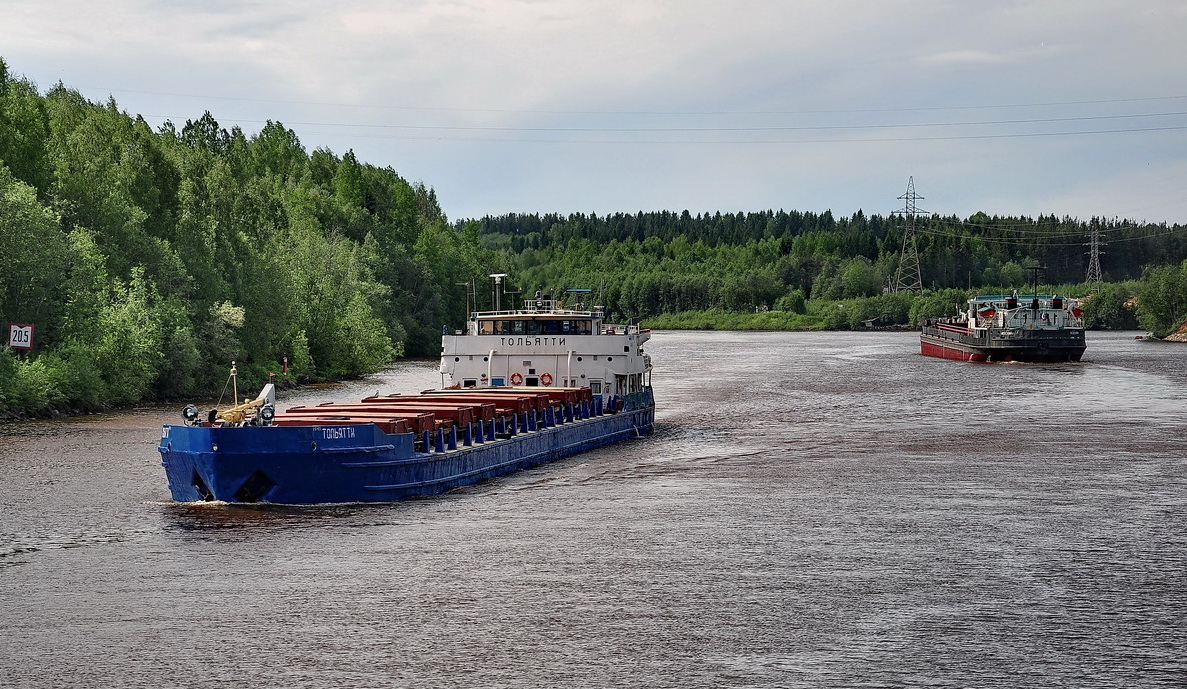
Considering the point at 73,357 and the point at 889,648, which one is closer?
the point at 889,648

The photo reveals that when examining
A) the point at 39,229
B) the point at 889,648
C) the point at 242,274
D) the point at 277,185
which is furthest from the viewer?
the point at 277,185

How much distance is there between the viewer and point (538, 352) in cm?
5088

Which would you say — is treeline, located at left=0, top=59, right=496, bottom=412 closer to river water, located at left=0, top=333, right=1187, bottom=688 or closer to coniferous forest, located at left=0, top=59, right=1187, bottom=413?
coniferous forest, located at left=0, top=59, right=1187, bottom=413

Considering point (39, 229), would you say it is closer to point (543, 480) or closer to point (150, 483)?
point (150, 483)

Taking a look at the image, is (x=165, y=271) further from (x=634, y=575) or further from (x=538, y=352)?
(x=634, y=575)

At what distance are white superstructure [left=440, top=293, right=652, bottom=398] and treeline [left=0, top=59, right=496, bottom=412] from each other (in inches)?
837

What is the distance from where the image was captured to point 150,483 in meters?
38.3

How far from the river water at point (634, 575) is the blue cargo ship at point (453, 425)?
74cm

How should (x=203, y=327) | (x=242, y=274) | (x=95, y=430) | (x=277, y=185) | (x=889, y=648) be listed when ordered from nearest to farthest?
(x=889, y=648)
(x=95, y=430)
(x=203, y=327)
(x=242, y=274)
(x=277, y=185)

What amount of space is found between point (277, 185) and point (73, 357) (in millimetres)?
67670

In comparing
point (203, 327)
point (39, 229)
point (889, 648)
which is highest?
point (39, 229)

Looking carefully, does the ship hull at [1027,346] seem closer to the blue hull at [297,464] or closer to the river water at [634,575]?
the river water at [634,575]

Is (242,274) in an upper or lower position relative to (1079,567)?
upper

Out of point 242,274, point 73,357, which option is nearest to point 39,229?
point 73,357
